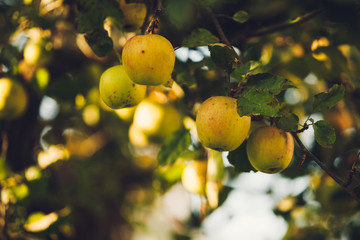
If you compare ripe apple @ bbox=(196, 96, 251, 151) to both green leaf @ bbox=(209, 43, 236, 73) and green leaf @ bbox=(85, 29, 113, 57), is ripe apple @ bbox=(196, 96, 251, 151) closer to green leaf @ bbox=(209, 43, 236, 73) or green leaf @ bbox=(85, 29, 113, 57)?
green leaf @ bbox=(209, 43, 236, 73)

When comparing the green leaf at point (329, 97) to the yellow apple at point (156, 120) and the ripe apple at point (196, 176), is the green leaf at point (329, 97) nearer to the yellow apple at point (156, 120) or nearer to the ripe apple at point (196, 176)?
the ripe apple at point (196, 176)

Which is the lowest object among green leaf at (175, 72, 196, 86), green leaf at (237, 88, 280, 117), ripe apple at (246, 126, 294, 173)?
ripe apple at (246, 126, 294, 173)

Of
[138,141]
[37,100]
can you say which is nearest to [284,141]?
[138,141]

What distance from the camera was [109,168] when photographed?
101 inches

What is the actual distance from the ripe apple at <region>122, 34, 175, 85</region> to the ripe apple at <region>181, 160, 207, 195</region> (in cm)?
70

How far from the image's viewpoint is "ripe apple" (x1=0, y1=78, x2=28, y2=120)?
1.48 m

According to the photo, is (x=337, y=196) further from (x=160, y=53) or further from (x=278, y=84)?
(x=160, y=53)

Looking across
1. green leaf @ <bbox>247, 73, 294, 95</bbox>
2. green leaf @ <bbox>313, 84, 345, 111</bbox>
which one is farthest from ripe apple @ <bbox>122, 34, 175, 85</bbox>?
green leaf @ <bbox>313, 84, 345, 111</bbox>

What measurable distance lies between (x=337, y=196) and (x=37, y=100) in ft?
5.36

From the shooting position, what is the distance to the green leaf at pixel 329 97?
33.2 inches

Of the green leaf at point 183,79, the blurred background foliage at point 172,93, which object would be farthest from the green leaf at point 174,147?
the green leaf at point 183,79

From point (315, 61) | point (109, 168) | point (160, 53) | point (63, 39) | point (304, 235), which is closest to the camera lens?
point (160, 53)

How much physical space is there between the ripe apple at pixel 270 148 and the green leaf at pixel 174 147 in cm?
35

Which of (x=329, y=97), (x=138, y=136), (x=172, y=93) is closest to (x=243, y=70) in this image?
(x=329, y=97)
